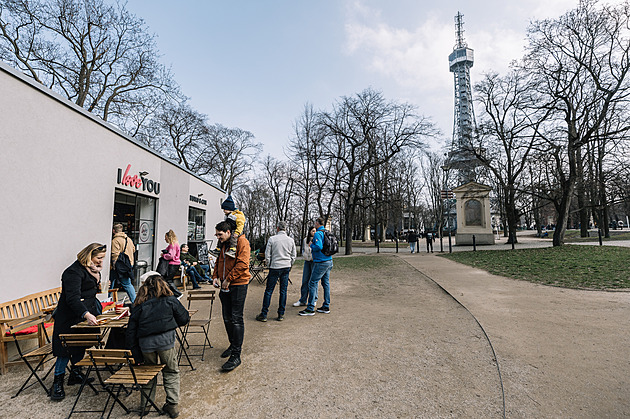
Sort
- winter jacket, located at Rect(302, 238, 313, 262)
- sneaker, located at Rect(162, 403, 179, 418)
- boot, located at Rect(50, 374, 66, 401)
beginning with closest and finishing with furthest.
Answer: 1. sneaker, located at Rect(162, 403, 179, 418)
2. boot, located at Rect(50, 374, 66, 401)
3. winter jacket, located at Rect(302, 238, 313, 262)

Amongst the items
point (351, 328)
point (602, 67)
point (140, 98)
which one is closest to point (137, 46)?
point (140, 98)

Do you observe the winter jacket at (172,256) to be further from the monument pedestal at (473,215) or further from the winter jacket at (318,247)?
the monument pedestal at (473,215)

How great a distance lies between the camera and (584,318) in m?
5.58

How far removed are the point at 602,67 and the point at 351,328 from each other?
2113 centimetres

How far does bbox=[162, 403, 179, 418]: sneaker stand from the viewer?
2891mm

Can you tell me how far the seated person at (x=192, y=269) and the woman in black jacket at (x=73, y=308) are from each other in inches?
259

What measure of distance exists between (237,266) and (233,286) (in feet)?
0.89

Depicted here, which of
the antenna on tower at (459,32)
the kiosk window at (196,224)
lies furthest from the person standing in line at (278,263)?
the antenna on tower at (459,32)

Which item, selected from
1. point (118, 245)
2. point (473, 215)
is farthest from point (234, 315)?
point (473, 215)

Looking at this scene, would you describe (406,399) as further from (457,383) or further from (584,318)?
(584,318)

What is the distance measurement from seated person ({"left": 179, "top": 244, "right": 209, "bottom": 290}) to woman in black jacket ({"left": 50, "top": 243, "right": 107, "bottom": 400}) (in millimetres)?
6573

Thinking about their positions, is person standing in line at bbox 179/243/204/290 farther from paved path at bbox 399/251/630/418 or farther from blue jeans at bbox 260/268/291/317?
paved path at bbox 399/251/630/418

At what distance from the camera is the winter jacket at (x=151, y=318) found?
3.03 meters

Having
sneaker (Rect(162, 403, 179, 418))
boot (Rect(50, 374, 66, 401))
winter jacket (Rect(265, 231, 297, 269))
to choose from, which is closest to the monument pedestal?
winter jacket (Rect(265, 231, 297, 269))
